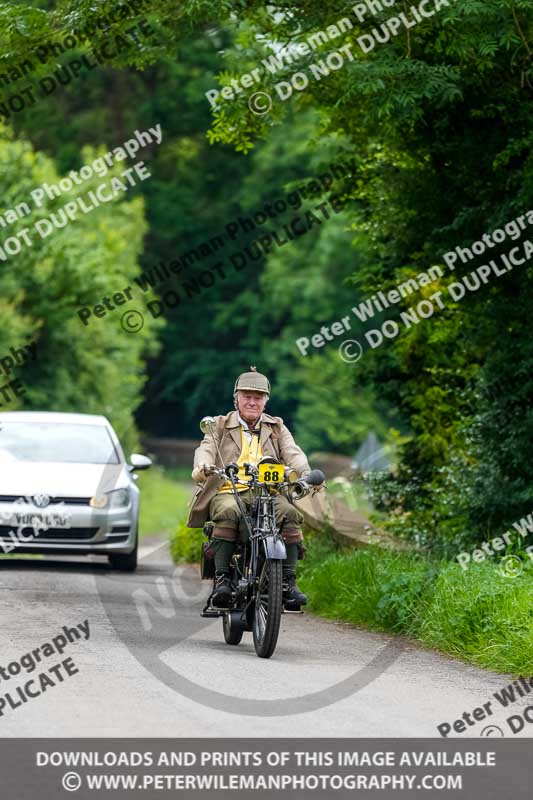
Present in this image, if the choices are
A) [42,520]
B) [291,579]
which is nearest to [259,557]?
[291,579]

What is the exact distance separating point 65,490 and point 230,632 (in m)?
5.62

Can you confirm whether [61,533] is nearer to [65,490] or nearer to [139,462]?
[65,490]

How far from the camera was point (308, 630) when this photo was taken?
12633 millimetres

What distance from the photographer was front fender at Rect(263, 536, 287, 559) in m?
10.4

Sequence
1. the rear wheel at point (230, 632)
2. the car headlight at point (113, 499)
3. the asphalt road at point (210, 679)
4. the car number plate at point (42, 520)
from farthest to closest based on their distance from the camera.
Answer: the car headlight at point (113, 499) → the car number plate at point (42, 520) → the rear wheel at point (230, 632) → the asphalt road at point (210, 679)

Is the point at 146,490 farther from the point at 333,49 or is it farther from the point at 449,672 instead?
the point at 449,672

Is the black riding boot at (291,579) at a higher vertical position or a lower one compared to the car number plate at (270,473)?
lower

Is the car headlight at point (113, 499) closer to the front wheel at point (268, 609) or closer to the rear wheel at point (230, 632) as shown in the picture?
the rear wheel at point (230, 632)

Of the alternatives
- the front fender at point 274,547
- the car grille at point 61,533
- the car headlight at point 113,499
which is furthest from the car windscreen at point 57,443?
the front fender at point 274,547

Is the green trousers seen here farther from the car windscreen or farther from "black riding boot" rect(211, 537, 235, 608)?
the car windscreen

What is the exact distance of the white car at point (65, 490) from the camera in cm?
1633

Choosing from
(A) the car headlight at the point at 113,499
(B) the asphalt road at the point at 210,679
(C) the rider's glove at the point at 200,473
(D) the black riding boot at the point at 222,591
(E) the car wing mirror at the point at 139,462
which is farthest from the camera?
(E) the car wing mirror at the point at 139,462
